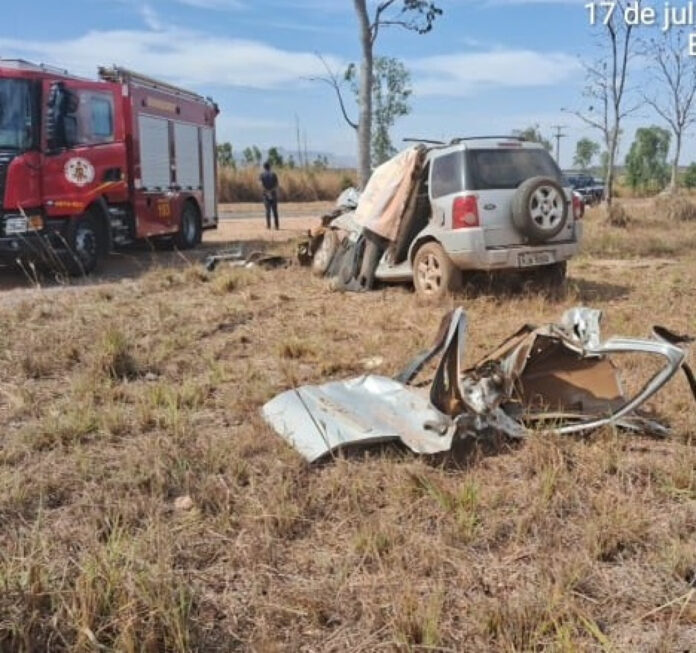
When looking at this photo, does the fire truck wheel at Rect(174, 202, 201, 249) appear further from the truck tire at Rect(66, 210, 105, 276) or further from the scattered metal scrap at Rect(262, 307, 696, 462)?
the scattered metal scrap at Rect(262, 307, 696, 462)

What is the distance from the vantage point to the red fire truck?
401 inches

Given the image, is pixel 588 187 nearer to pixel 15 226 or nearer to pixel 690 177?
pixel 690 177

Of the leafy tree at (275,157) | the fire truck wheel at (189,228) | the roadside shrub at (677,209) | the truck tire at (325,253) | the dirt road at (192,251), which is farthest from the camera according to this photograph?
the leafy tree at (275,157)

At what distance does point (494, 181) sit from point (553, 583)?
232 inches

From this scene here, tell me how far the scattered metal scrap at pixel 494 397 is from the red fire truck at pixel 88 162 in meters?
7.23

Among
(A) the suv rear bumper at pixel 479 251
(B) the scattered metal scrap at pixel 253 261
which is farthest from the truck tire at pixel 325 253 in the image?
(A) the suv rear bumper at pixel 479 251

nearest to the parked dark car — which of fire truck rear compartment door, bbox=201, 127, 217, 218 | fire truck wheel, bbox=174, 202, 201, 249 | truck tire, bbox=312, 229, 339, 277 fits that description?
fire truck rear compartment door, bbox=201, 127, 217, 218

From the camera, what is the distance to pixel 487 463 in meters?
3.87

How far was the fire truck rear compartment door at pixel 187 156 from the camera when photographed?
14.6 m

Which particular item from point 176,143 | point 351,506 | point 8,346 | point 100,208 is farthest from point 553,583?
point 176,143

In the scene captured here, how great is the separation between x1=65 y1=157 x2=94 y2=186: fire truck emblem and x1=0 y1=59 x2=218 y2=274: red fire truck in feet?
0.05

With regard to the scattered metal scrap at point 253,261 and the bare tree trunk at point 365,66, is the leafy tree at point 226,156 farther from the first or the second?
the scattered metal scrap at point 253,261

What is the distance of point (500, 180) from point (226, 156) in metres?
36.3

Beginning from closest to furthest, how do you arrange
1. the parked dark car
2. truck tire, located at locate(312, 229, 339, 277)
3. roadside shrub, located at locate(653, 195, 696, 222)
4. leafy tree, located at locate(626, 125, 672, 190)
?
truck tire, located at locate(312, 229, 339, 277) → roadside shrub, located at locate(653, 195, 696, 222) → the parked dark car → leafy tree, located at locate(626, 125, 672, 190)
